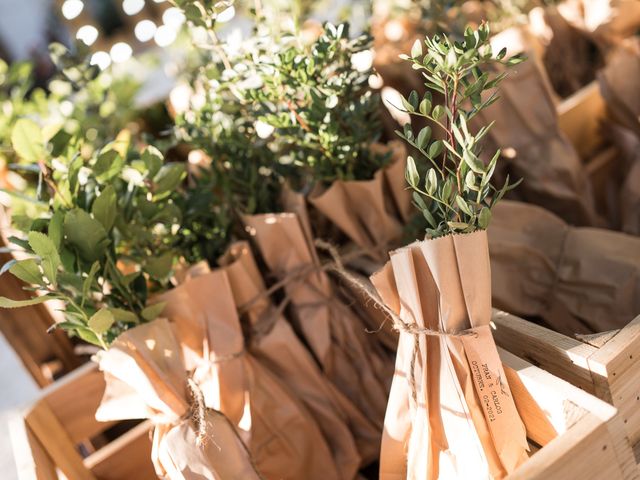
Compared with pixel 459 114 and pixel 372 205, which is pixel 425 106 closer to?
pixel 459 114

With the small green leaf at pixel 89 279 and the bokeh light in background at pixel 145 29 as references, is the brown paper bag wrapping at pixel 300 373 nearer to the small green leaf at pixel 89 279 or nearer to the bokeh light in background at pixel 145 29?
the small green leaf at pixel 89 279

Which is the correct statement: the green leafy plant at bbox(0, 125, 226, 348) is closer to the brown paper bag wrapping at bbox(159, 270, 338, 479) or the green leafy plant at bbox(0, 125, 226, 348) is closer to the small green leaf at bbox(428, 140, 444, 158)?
the brown paper bag wrapping at bbox(159, 270, 338, 479)

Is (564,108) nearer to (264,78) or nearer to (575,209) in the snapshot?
(575,209)

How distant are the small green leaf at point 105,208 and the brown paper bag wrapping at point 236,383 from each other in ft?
0.45

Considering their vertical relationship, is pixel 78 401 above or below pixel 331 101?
below

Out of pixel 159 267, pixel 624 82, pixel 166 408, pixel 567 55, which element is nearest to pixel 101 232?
pixel 159 267

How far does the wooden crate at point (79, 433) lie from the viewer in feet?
3.05

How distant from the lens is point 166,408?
776mm

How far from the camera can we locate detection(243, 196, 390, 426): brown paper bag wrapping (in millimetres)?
945

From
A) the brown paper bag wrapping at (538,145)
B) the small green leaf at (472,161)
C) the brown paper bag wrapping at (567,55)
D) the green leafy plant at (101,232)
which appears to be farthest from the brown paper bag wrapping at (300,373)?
the brown paper bag wrapping at (567,55)

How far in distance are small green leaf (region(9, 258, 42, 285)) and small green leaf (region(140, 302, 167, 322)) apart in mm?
148

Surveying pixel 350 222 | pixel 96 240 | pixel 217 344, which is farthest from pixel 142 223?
pixel 350 222

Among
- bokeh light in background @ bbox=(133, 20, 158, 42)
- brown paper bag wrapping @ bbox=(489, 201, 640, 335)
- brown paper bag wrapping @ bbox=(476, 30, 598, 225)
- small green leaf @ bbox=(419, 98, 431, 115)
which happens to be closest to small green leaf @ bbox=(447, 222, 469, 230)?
small green leaf @ bbox=(419, 98, 431, 115)

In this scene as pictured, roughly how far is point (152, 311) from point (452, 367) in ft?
1.41
